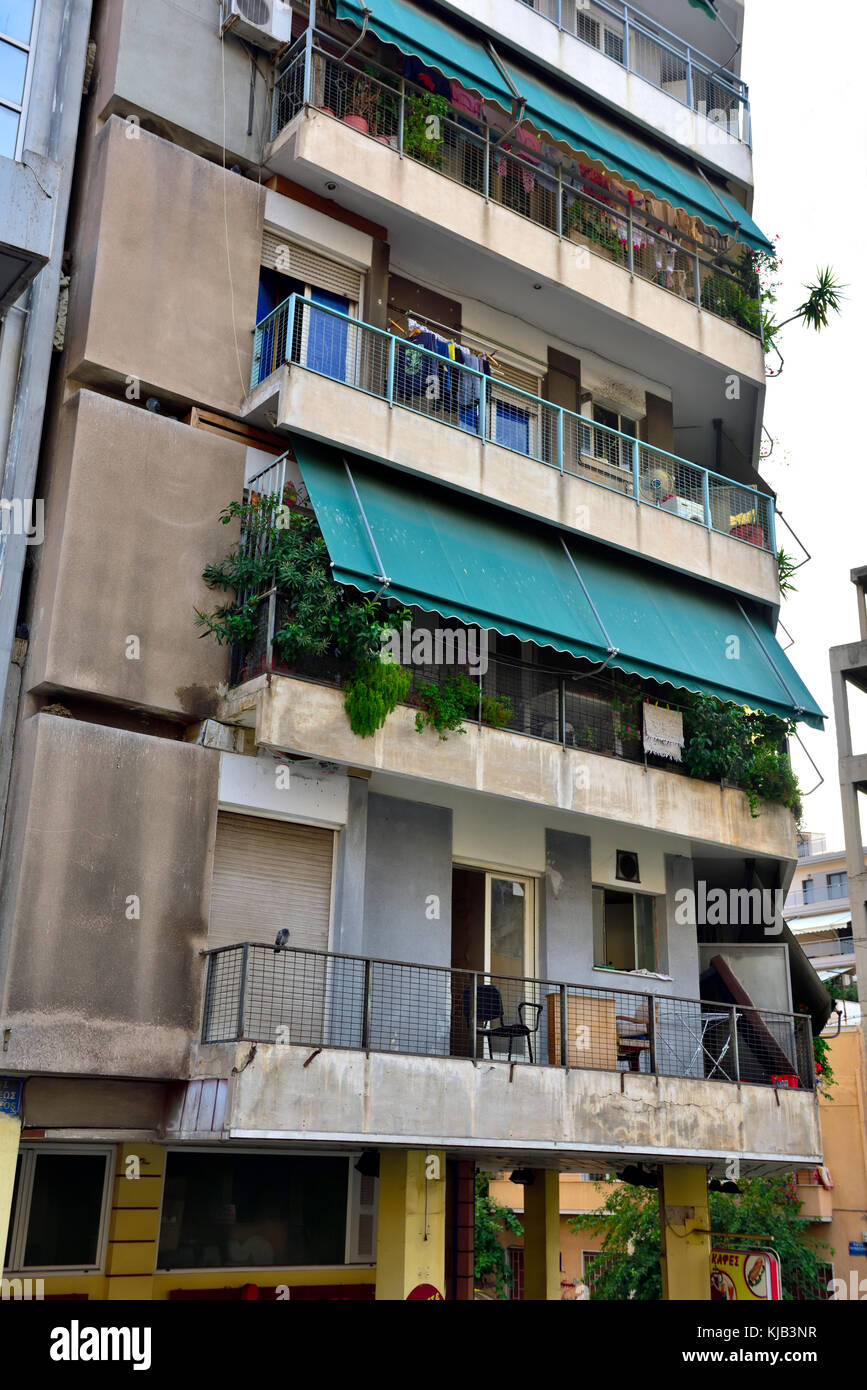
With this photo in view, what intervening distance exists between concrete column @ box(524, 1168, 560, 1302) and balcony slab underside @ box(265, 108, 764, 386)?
467 inches

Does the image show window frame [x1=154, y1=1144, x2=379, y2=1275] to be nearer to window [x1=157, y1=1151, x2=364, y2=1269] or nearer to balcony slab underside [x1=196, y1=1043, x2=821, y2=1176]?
window [x1=157, y1=1151, x2=364, y2=1269]

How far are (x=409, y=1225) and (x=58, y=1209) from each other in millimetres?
3531

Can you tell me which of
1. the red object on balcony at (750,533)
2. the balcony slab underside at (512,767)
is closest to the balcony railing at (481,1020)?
the balcony slab underside at (512,767)

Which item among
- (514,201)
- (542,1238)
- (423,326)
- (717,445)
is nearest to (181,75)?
(423,326)

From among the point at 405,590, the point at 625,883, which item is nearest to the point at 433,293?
the point at 405,590

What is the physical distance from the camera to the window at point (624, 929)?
16266 mm

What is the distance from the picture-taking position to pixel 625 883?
53.4 feet

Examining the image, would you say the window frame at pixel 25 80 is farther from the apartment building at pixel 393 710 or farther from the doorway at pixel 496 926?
the doorway at pixel 496 926

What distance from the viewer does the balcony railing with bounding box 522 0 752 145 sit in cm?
1875

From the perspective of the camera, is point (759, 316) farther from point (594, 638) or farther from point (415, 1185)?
point (415, 1185)

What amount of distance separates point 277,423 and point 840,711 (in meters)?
16.5

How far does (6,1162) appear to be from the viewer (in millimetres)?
10672

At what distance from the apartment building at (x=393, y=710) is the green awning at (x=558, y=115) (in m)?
0.07

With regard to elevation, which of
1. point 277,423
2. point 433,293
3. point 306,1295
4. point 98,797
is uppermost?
point 433,293
